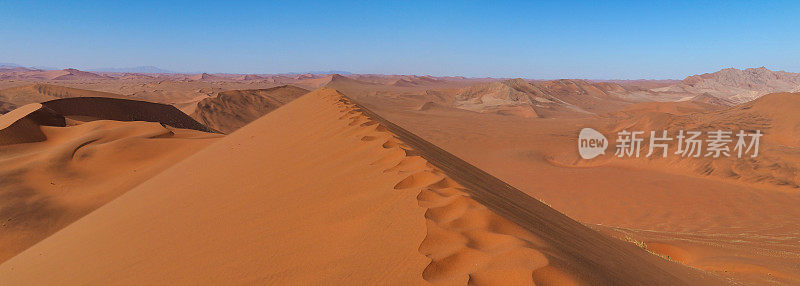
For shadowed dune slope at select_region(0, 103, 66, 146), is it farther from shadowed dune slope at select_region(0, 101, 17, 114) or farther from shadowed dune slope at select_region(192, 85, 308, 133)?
shadowed dune slope at select_region(192, 85, 308, 133)

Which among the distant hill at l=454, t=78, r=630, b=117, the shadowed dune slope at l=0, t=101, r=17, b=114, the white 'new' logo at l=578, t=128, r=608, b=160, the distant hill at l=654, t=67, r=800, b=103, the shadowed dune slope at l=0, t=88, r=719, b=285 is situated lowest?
the white 'new' logo at l=578, t=128, r=608, b=160

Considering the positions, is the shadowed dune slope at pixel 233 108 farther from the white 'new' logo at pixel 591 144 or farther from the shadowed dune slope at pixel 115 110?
the white 'new' logo at pixel 591 144

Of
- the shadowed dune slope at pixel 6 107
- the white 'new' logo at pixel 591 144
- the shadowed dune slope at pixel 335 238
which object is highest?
the shadowed dune slope at pixel 335 238

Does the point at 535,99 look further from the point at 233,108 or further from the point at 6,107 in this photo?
the point at 6,107

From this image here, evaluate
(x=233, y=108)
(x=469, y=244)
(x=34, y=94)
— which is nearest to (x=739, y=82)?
(x=233, y=108)

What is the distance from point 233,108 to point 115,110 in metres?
13.4

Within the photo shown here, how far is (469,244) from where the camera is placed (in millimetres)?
1702

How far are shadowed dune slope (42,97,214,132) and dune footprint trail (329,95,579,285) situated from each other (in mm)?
17117

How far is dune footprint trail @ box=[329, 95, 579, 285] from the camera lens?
1.46 meters

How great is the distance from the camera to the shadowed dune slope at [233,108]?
26.3m

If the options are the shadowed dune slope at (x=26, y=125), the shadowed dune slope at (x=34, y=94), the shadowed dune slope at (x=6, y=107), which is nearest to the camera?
the shadowed dune slope at (x=26, y=125)

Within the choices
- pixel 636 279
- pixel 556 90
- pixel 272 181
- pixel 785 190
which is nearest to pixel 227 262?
pixel 272 181

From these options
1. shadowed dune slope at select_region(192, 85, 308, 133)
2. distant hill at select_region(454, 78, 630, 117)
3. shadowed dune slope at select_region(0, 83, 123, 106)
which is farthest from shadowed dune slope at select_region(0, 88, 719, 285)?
distant hill at select_region(454, 78, 630, 117)

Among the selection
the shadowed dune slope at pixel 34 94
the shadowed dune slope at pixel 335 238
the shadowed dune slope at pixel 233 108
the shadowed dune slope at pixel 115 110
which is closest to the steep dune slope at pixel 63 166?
the shadowed dune slope at pixel 335 238
